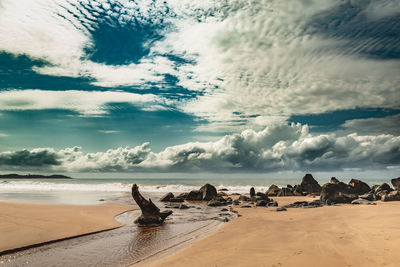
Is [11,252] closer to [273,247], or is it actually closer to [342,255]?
[273,247]

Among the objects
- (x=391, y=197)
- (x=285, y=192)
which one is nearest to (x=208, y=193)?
(x=285, y=192)

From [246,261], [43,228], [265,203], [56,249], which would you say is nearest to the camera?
[246,261]

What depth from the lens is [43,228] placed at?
41.5 feet

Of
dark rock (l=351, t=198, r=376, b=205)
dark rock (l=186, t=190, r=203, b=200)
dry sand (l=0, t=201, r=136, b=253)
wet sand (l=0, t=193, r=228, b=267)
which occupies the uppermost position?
dark rock (l=351, t=198, r=376, b=205)

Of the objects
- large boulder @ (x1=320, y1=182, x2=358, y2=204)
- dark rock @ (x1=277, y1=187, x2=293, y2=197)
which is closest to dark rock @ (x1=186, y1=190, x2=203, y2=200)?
dark rock @ (x1=277, y1=187, x2=293, y2=197)

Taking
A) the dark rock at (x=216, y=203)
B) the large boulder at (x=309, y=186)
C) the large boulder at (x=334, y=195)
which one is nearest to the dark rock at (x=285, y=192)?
the large boulder at (x=309, y=186)

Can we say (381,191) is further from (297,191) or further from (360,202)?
(297,191)

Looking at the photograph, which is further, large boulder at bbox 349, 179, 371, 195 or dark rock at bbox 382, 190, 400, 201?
large boulder at bbox 349, 179, 371, 195

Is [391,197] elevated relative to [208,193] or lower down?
elevated

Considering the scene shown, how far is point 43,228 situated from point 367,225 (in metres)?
14.9

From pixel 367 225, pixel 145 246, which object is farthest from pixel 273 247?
pixel 367 225

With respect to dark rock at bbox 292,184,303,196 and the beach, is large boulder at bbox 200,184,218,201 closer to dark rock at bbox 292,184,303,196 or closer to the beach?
dark rock at bbox 292,184,303,196

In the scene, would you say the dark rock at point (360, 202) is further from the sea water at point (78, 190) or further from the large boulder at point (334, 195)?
the sea water at point (78, 190)

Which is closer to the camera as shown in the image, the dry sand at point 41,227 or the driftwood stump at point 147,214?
the dry sand at point 41,227
